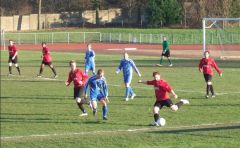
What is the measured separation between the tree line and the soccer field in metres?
47.1

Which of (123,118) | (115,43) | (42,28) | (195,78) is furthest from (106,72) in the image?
(42,28)

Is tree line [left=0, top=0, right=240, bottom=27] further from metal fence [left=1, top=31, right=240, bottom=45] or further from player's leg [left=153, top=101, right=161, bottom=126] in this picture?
player's leg [left=153, top=101, right=161, bottom=126]

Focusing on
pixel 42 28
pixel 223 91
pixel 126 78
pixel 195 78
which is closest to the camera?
pixel 126 78

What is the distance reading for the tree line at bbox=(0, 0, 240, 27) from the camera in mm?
75688

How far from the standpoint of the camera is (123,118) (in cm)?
1875

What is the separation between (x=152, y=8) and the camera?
90875 millimetres

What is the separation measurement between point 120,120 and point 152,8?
241ft

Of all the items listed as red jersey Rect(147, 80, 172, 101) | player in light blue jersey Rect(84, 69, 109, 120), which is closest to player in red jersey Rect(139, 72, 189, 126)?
red jersey Rect(147, 80, 172, 101)

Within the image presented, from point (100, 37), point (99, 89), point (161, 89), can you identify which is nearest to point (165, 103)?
point (161, 89)

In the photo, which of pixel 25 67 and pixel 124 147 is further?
pixel 25 67

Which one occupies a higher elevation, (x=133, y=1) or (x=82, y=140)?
(x=133, y=1)

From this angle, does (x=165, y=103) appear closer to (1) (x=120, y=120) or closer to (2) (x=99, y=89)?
(1) (x=120, y=120)

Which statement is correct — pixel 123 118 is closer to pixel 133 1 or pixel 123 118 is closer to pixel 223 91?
pixel 223 91

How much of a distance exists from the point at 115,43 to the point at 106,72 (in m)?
43.3
